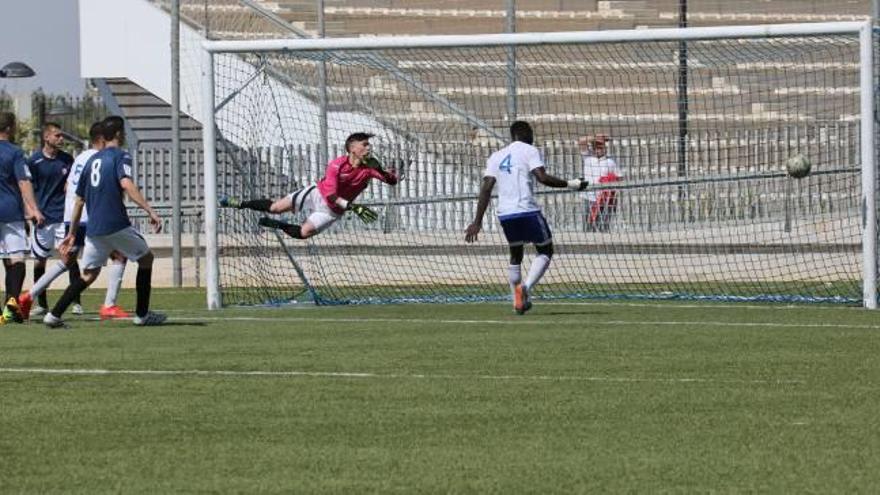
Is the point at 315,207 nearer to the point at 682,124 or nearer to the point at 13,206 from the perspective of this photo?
the point at 13,206

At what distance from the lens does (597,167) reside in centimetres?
2509

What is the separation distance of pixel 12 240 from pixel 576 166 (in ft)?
26.8

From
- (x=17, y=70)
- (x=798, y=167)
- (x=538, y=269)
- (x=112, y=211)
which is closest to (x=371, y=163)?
(x=538, y=269)

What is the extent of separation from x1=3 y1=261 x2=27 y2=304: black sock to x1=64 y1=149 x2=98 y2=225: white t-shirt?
73 centimetres

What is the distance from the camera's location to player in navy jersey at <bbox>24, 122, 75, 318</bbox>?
2094 centimetres

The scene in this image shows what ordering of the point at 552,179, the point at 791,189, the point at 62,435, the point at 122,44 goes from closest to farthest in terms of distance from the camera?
the point at 62,435 → the point at 552,179 → the point at 791,189 → the point at 122,44

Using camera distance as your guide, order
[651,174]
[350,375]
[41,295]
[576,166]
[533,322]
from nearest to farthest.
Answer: [350,375]
[533,322]
[41,295]
[651,174]
[576,166]

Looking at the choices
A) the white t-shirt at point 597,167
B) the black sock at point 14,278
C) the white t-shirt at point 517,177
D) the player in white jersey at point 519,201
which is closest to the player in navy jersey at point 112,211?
the black sock at point 14,278

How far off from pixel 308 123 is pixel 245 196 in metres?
3.08

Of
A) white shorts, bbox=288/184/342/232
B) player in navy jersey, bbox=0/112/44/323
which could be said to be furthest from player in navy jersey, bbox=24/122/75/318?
white shorts, bbox=288/184/342/232

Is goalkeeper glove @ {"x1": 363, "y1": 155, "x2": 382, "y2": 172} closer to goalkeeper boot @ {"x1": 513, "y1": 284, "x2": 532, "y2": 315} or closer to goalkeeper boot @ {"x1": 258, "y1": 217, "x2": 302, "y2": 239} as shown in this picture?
goalkeeper boot @ {"x1": 258, "y1": 217, "x2": 302, "y2": 239}

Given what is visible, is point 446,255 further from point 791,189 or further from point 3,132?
point 3,132

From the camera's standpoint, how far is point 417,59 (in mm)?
25609

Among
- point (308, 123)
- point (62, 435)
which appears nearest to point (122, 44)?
point (308, 123)
